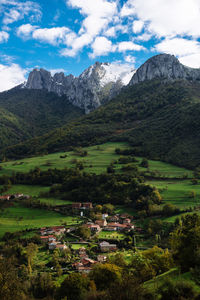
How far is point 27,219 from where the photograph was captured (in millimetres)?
61812

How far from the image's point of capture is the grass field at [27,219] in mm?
56625

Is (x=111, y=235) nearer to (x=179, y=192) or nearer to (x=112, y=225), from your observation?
(x=112, y=225)

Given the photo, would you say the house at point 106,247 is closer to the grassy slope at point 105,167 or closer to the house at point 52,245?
the house at point 52,245

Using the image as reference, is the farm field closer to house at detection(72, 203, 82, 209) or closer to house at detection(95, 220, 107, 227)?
house at detection(72, 203, 82, 209)

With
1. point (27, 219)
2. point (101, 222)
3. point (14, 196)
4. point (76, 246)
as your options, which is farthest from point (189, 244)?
point (14, 196)

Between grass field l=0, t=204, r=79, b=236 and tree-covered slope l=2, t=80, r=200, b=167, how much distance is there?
50.8 metres

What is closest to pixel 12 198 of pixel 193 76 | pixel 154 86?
pixel 154 86

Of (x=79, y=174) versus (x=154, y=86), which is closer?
(x=79, y=174)

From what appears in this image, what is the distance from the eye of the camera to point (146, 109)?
531 feet

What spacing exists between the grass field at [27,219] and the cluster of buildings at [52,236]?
3.25m

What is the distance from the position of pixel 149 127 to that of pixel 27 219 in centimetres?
8707

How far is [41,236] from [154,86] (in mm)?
162871

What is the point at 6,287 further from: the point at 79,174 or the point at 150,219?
the point at 79,174

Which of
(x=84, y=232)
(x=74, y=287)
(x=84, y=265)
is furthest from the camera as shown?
(x=84, y=232)
